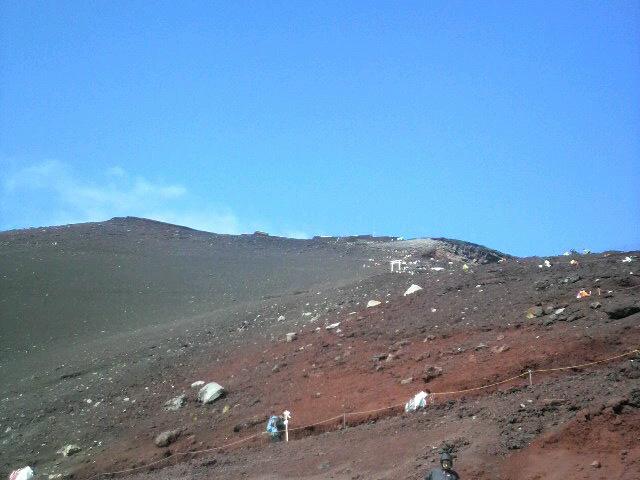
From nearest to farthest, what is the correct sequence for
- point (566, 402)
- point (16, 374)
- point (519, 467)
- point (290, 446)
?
1. point (519, 467)
2. point (566, 402)
3. point (290, 446)
4. point (16, 374)

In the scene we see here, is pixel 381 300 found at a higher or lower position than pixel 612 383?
higher

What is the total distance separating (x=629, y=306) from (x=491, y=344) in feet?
8.62

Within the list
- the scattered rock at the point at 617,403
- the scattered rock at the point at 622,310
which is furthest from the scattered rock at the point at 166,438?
the scattered rock at the point at 617,403

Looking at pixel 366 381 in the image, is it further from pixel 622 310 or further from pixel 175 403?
pixel 175 403

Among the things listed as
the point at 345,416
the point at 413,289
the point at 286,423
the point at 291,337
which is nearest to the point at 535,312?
the point at 345,416

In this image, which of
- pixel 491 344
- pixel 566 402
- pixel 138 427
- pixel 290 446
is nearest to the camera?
pixel 566 402

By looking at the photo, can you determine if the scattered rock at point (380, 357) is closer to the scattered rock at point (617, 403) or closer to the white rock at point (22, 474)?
the scattered rock at point (617, 403)

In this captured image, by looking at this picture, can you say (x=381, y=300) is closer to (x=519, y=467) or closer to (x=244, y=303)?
(x=244, y=303)

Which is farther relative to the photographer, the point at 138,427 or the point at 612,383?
the point at 138,427

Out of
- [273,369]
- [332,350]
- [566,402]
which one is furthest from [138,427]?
[566,402]

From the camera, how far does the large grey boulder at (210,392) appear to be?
680 inches

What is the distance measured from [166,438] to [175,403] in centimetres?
201

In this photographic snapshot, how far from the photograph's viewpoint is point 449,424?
11211mm

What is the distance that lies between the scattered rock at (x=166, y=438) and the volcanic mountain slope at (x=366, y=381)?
202 mm
